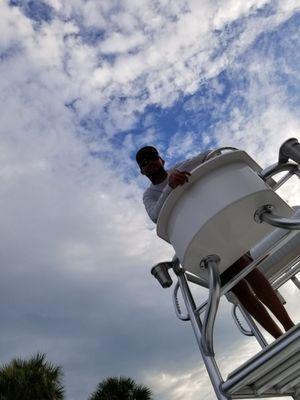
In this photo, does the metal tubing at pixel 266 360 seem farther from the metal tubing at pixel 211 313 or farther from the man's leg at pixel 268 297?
the man's leg at pixel 268 297

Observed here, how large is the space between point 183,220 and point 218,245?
→ 0.15 m

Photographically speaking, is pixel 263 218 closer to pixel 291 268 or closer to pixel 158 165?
pixel 158 165

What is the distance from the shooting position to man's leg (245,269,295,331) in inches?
73.3

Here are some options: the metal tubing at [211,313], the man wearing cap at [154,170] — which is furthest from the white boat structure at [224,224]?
the man wearing cap at [154,170]

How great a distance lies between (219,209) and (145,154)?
2.40ft

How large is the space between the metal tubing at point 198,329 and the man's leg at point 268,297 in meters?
0.45

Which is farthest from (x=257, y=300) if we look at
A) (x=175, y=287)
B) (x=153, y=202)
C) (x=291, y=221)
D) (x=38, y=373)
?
(x=38, y=373)

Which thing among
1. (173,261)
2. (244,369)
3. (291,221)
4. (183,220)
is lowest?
(244,369)

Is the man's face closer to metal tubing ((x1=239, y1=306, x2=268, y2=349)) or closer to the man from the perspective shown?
the man

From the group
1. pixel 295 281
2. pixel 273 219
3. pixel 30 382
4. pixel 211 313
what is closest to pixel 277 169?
pixel 273 219

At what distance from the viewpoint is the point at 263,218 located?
1.32 metres

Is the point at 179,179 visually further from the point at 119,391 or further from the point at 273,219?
the point at 119,391

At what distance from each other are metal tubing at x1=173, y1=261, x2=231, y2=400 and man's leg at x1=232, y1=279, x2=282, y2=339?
0.41m

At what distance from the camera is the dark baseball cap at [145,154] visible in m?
1.91
